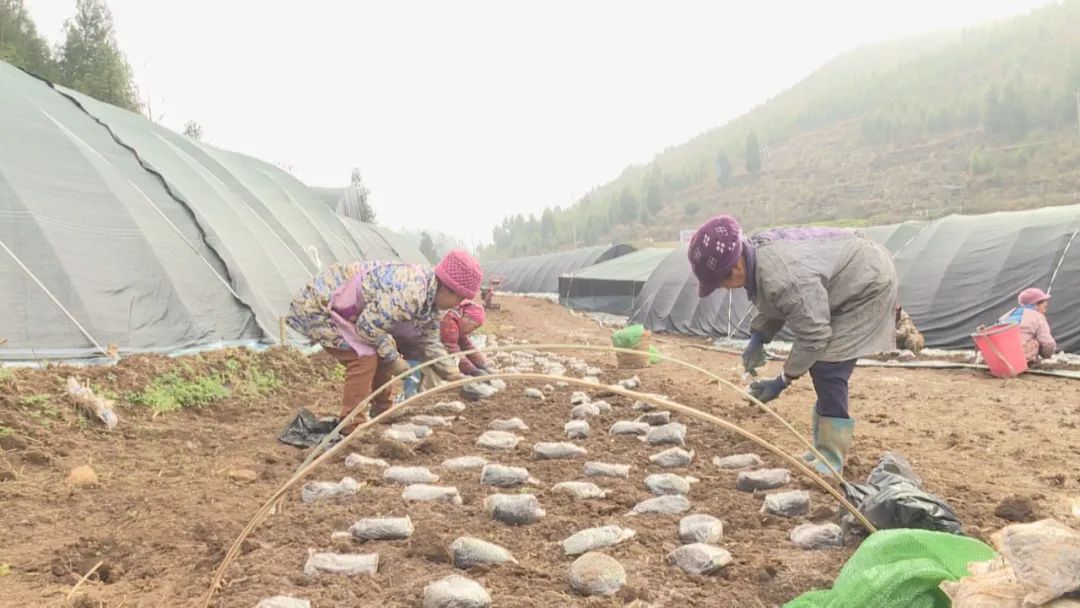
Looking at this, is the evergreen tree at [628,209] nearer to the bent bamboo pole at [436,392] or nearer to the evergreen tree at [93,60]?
the evergreen tree at [93,60]

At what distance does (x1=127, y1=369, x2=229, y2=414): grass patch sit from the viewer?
4430mm

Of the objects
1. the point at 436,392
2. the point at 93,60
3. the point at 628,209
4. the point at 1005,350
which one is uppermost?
the point at 93,60

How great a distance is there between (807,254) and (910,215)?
152 ft

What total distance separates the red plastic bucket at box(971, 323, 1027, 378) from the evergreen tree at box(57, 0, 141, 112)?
74.9ft

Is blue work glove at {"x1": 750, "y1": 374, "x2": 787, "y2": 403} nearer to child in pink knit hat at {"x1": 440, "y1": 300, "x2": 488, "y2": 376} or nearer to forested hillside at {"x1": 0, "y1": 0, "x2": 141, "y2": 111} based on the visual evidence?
child in pink knit hat at {"x1": 440, "y1": 300, "x2": 488, "y2": 376}

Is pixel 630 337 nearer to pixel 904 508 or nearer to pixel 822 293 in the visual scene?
pixel 822 293

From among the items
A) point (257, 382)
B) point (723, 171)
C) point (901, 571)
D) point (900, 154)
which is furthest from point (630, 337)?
point (723, 171)

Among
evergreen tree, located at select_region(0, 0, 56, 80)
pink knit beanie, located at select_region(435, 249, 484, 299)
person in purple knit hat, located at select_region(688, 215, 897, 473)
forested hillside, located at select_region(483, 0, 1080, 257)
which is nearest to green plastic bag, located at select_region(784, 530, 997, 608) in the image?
person in purple knit hat, located at select_region(688, 215, 897, 473)

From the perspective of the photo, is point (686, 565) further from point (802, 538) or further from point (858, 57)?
point (858, 57)

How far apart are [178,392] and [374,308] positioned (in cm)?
183

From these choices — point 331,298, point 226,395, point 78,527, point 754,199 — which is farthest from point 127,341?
point 754,199

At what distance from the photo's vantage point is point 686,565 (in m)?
2.05

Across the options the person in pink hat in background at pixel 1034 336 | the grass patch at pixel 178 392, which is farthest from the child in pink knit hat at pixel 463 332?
the person in pink hat in background at pixel 1034 336

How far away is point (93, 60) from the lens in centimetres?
2050
